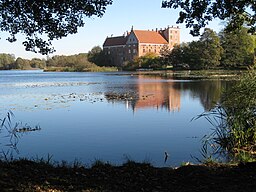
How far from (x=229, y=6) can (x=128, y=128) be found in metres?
5.89

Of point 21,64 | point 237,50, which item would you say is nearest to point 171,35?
point 237,50

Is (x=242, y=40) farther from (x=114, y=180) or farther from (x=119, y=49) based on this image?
(x=114, y=180)

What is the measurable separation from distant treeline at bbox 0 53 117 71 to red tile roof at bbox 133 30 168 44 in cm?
1595

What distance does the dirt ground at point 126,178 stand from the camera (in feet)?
12.6

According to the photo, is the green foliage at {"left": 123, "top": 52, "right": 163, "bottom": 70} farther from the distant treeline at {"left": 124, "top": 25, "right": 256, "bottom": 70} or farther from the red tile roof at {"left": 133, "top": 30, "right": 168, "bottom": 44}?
the red tile roof at {"left": 133, "top": 30, "right": 168, "bottom": 44}

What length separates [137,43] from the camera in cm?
9750

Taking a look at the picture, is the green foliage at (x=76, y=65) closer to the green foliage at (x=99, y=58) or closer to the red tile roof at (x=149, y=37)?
the green foliage at (x=99, y=58)

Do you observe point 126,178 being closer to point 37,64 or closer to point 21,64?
point 21,64

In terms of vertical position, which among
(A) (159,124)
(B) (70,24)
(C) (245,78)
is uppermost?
(B) (70,24)

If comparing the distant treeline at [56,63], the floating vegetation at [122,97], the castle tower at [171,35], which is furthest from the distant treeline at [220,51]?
the castle tower at [171,35]

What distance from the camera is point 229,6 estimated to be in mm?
5223

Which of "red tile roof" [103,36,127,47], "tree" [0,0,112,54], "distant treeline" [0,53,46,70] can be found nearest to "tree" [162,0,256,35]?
"tree" [0,0,112,54]

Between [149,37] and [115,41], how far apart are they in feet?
39.7

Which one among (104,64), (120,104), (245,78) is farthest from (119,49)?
(245,78)
